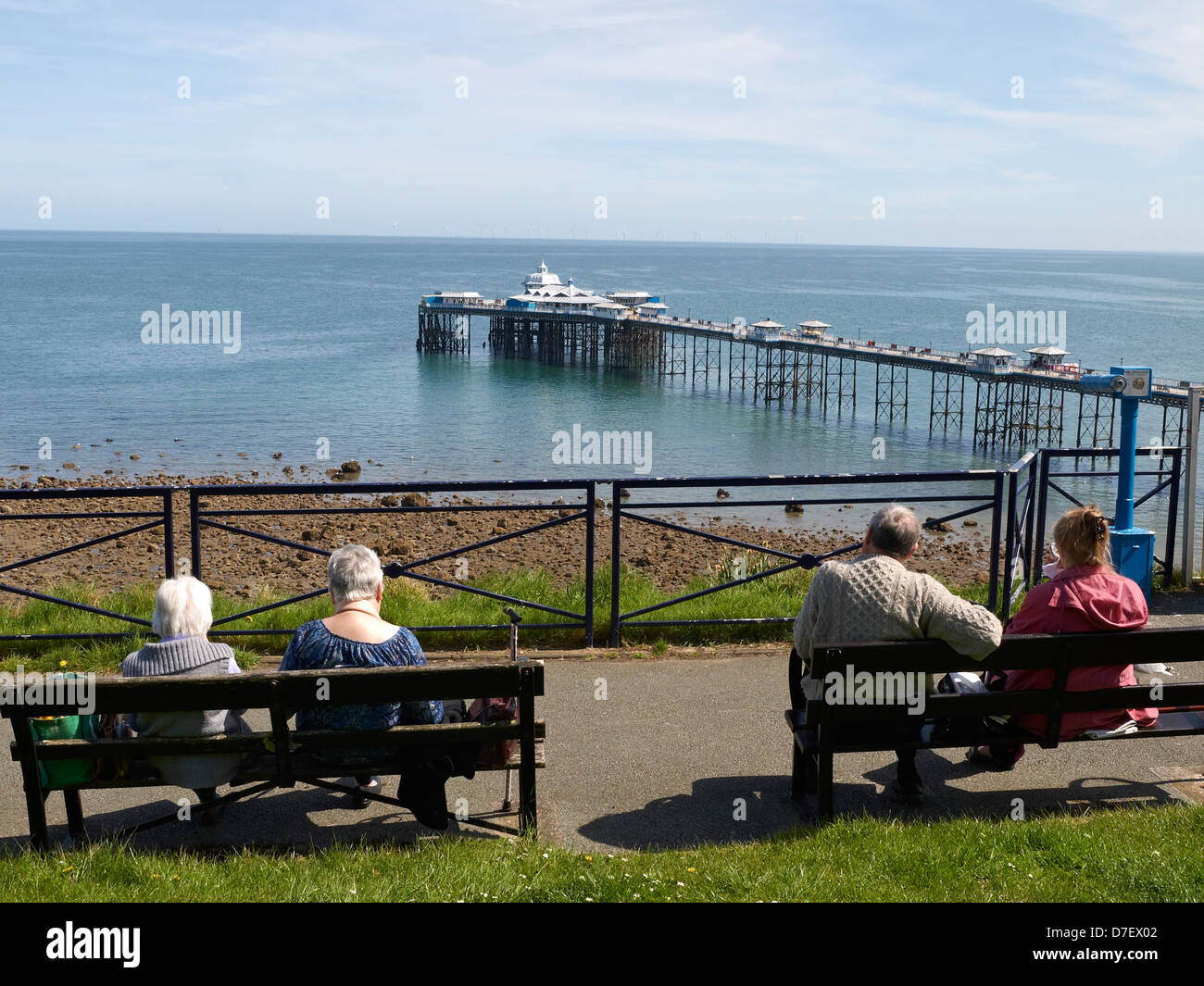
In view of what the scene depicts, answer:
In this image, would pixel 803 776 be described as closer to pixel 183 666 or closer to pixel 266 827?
pixel 266 827

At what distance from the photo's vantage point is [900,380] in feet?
A: 241

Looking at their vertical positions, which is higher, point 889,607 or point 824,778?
point 889,607

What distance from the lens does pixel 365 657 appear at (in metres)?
4.64

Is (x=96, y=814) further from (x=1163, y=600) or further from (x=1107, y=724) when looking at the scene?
(x=1163, y=600)

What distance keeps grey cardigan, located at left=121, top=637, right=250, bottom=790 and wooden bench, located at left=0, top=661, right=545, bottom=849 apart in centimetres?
8

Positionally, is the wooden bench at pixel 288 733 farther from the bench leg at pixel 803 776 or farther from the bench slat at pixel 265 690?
the bench leg at pixel 803 776

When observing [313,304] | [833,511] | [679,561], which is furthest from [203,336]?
[679,561]

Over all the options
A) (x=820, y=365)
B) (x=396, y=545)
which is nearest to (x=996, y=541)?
(x=396, y=545)

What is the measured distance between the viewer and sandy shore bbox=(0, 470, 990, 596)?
66.8 feet

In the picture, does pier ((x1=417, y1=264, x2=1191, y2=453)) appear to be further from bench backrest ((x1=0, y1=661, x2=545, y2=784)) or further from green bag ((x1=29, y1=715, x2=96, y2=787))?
green bag ((x1=29, y1=715, x2=96, y2=787))
